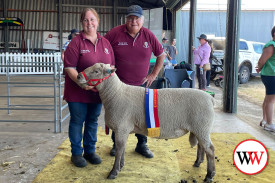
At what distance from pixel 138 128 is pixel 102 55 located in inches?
35.6

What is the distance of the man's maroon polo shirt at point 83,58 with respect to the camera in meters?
2.73

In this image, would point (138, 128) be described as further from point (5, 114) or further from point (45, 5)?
point (45, 5)

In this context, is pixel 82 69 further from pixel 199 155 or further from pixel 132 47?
pixel 199 155

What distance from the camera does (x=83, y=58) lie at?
276 centimetres

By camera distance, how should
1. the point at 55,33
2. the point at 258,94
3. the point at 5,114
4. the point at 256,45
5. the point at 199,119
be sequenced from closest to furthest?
the point at 199,119 → the point at 5,114 → the point at 258,94 → the point at 256,45 → the point at 55,33

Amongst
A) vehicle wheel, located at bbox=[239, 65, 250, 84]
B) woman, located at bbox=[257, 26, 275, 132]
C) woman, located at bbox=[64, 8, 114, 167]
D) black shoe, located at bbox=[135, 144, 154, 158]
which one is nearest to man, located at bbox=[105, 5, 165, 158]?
woman, located at bbox=[64, 8, 114, 167]

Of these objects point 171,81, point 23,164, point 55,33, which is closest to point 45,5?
point 55,33

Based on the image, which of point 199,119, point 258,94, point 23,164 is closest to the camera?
point 199,119

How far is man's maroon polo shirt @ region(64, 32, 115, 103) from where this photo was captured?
108 inches

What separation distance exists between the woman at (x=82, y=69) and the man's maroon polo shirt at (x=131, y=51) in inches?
6.2

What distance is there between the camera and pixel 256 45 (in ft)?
35.5

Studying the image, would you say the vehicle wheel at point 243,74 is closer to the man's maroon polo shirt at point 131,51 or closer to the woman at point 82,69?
the man's maroon polo shirt at point 131,51

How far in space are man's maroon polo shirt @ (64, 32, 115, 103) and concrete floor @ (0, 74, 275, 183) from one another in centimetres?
101

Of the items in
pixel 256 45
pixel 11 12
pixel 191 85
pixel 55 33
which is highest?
pixel 11 12
